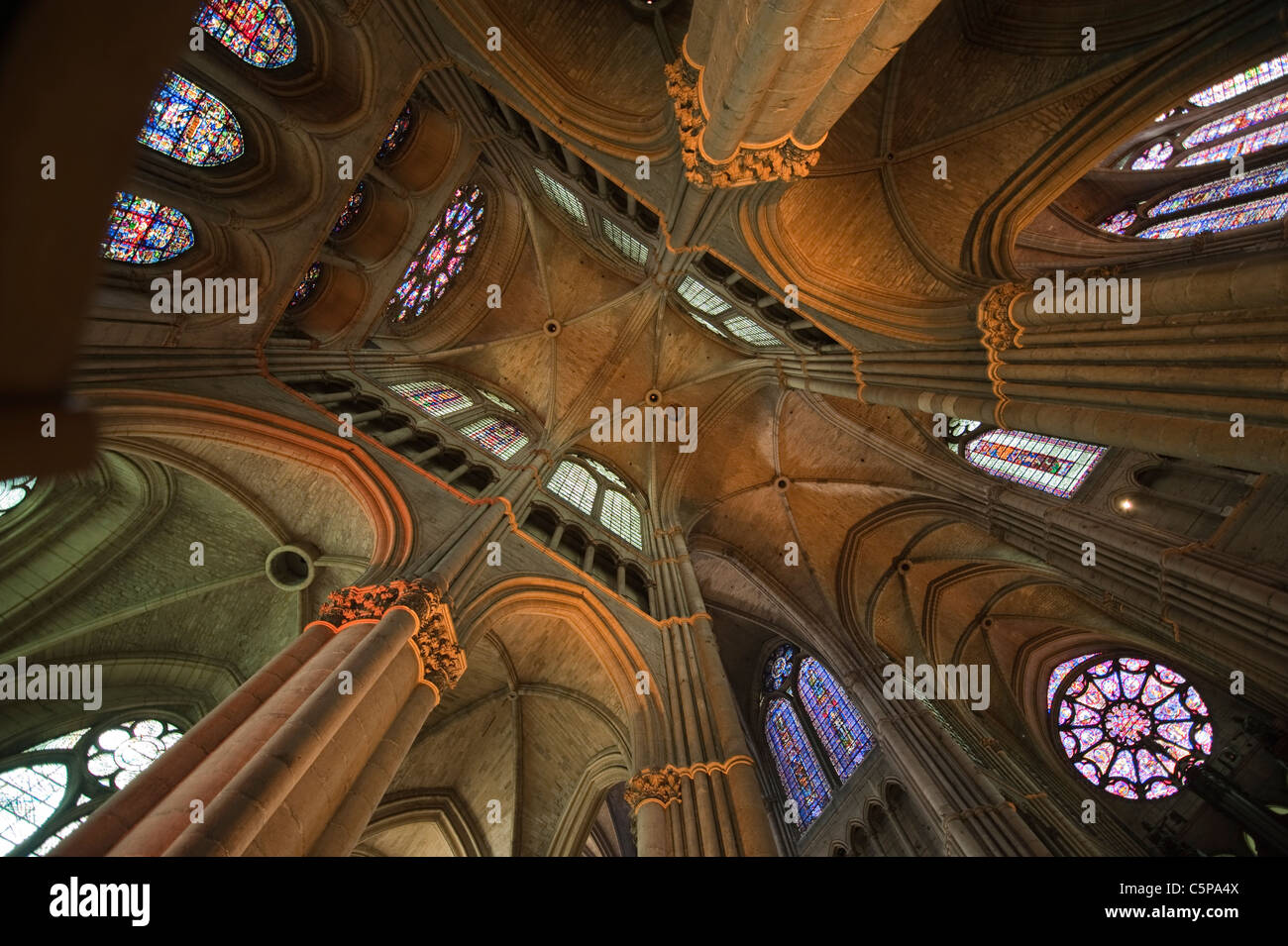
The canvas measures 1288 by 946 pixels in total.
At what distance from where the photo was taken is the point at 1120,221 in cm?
1337

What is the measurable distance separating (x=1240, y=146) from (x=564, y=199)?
1374cm

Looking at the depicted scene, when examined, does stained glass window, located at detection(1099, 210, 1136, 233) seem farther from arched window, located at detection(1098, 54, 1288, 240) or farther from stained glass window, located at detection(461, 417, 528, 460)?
Answer: stained glass window, located at detection(461, 417, 528, 460)

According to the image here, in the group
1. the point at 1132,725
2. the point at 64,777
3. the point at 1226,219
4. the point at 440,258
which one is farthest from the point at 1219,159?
the point at 64,777

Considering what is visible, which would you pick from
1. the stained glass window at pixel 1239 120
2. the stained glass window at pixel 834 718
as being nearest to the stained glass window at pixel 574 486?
the stained glass window at pixel 834 718

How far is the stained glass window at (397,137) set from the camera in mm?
12047

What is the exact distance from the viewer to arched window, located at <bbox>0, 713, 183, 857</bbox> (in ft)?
25.8

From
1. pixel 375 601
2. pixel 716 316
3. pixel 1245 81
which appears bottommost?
pixel 375 601

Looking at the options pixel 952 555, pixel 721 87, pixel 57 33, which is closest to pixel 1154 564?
pixel 952 555

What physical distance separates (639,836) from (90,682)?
877cm

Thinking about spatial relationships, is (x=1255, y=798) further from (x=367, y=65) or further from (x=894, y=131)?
(x=367, y=65)

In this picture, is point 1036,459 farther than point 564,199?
No

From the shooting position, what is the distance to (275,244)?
9070mm

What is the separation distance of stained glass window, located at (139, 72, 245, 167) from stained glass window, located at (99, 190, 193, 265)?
74 centimetres

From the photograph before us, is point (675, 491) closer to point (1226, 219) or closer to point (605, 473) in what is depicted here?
point (605, 473)
